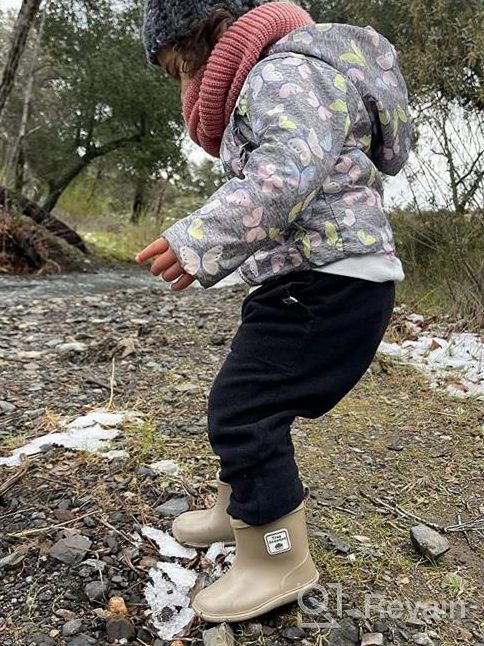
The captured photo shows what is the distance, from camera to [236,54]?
51.4 inches

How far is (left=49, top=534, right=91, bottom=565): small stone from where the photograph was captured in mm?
1471

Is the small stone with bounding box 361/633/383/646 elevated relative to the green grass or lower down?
lower down

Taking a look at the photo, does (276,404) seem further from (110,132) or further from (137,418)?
(110,132)

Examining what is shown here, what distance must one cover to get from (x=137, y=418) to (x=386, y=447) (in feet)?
3.13

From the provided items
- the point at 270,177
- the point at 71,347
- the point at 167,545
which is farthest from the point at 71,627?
the point at 71,347

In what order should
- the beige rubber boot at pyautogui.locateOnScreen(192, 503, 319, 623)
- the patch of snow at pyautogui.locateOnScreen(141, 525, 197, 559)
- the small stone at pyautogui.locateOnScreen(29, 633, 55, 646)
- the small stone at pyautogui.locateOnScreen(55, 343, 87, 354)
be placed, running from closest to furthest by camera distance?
1. the small stone at pyautogui.locateOnScreen(29, 633, 55, 646)
2. the beige rubber boot at pyautogui.locateOnScreen(192, 503, 319, 623)
3. the patch of snow at pyautogui.locateOnScreen(141, 525, 197, 559)
4. the small stone at pyautogui.locateOnScreen(55, 343, 87, 354)

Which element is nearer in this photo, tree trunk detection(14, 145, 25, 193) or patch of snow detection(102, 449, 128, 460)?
patch of snow detection(102, 449, 128, 460)

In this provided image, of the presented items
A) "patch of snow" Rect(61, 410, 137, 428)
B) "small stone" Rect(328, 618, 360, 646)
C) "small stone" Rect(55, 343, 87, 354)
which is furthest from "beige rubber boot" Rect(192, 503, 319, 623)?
"small stone" Rect(55, 343, 87, 354)

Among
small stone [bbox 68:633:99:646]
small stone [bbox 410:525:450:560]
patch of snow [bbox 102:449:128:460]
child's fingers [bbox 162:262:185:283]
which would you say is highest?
child's fingers [bbox 162:262:185:283]

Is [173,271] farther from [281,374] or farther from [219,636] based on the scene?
[219,636]

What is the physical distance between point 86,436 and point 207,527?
2.47 ft

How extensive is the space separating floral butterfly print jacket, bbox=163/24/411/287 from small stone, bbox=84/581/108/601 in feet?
2.48

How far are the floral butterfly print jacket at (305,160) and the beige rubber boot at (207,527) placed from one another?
637 millimetres

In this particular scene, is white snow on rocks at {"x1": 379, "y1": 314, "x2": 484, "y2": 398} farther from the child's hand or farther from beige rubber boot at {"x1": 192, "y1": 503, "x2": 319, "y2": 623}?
→ the child's hand
